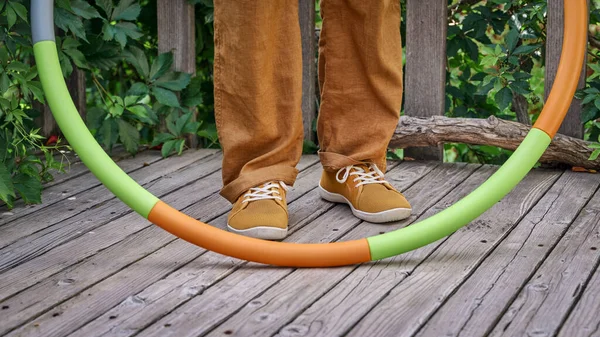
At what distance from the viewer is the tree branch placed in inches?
100.0

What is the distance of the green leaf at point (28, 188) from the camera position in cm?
224

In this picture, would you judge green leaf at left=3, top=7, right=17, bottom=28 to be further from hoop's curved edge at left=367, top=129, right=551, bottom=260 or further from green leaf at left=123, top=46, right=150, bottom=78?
hoop's curved edge at left=367, top=129, right=551, bottom=260

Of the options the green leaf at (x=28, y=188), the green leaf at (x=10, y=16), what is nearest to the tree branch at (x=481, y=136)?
the green leaf at (x=28, y=188)

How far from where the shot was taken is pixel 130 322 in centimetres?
146

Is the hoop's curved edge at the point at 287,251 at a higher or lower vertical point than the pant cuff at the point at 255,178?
lower

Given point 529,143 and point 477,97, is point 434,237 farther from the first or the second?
point 477,97

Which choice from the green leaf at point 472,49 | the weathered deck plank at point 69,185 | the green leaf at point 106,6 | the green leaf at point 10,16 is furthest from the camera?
the green leaf at point 472,49

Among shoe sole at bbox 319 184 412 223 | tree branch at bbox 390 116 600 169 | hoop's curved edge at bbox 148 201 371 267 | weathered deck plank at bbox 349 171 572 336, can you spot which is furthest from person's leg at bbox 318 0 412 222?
tree branch at bbox 390 116 600 169

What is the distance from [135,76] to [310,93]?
84 cm

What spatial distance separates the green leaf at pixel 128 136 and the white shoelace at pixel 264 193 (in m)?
0.95

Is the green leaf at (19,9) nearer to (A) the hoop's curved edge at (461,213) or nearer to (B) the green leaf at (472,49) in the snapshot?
(A) the hoop's curved edge at (461,213)

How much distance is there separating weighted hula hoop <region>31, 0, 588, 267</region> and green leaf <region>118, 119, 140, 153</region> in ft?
3.10

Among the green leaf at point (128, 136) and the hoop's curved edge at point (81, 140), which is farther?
the green leaf at point (128, 136)

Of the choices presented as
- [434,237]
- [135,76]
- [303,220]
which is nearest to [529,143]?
[434,237]
